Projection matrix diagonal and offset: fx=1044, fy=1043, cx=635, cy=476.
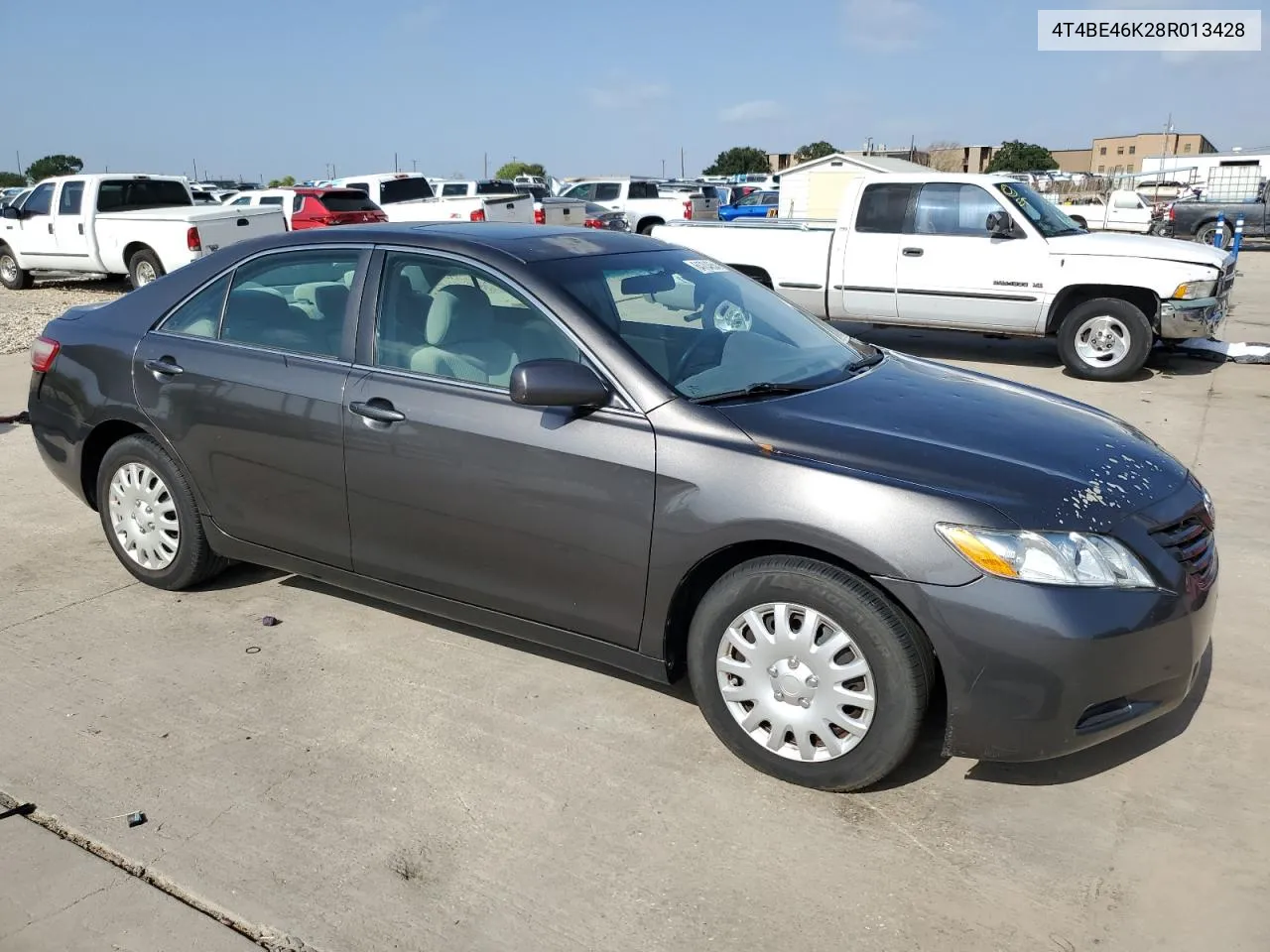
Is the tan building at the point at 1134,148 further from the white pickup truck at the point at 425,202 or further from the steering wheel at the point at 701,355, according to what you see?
the steering wheel at the point at 701,355

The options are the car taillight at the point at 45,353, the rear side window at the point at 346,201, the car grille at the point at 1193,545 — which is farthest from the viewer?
the rear side window at the point at 346,201

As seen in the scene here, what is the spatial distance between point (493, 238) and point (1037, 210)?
299 inches

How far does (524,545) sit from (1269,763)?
8.22 ft

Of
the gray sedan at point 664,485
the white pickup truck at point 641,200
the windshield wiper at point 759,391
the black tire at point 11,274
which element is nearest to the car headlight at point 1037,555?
the gray sedan at point 664,485

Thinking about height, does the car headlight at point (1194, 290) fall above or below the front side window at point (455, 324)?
below

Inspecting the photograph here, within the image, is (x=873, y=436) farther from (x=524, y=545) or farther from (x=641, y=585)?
(x=524, y=545)

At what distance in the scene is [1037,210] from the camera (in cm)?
995

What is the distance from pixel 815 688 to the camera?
3.10 meters

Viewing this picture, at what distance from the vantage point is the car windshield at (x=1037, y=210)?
977 centimetres

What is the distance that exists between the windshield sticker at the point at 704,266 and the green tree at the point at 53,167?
2891 inches

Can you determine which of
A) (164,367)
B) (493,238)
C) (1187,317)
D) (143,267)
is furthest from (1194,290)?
(143,267)

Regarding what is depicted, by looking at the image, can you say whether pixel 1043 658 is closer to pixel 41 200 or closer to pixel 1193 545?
pixel 1193 545

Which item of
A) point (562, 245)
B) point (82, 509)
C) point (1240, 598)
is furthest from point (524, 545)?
point (82, 509)

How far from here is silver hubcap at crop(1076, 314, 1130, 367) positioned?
31.0 feet
